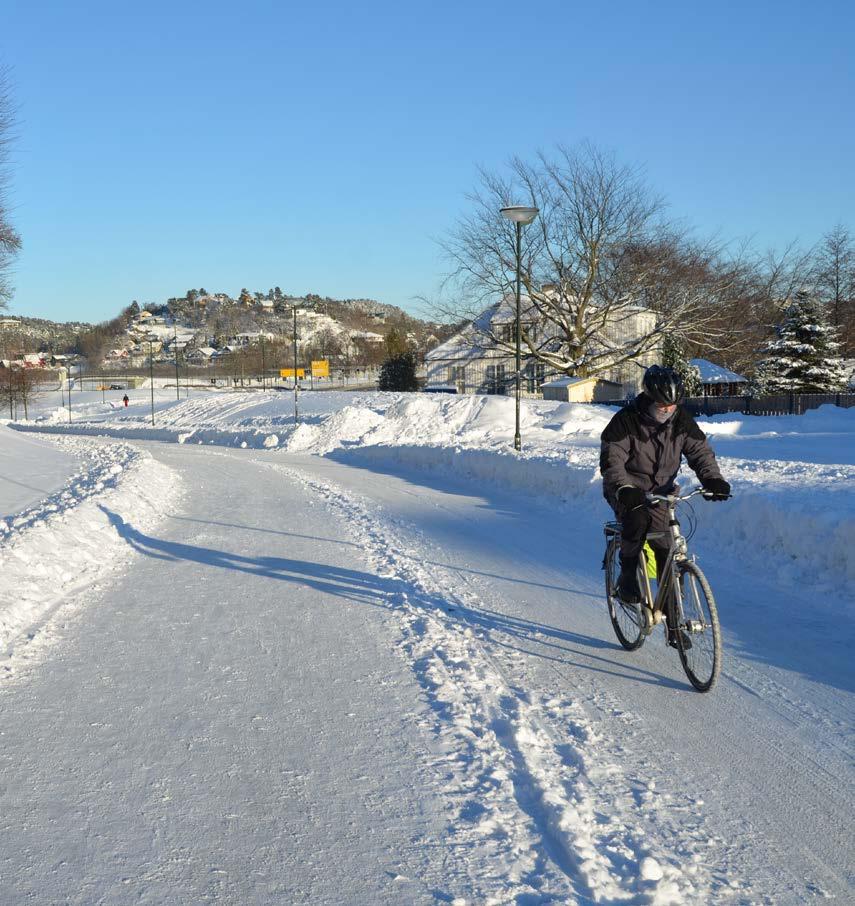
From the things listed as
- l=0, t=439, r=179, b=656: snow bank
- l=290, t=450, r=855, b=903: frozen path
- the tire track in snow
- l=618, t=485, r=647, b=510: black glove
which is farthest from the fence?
the tire track in snow

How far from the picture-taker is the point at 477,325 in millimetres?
46781

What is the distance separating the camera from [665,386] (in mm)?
5438

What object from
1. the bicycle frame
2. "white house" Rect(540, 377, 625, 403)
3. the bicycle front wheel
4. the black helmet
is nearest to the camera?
the bicycle front wheel

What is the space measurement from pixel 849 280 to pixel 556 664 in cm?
7544

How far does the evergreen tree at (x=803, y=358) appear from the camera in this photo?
48.5 meters

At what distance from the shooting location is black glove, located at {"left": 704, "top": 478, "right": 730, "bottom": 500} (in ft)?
18.5

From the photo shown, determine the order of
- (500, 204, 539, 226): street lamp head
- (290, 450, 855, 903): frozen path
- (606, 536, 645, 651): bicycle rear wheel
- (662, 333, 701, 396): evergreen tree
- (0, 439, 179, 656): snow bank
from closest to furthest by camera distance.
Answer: (290, 450, 855, 903): frozen path
(606, 536, 645, 651): bicycle rear wheel
(0, 439, 179, 656): snow bank
(500, 204, 539, 226): street lamp head
(662, 333, 701, 396): evergreen tree

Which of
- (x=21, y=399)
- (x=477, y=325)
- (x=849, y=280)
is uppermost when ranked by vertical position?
(x=849, y=280)

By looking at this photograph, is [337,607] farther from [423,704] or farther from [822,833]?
[822,833]

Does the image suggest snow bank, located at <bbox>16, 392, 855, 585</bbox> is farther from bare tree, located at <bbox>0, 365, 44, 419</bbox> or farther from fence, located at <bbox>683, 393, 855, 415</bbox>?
bare tree, located at <bbox>0, 365, 44, 419</bbox>

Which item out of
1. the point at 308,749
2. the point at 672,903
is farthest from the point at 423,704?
the point at 672,903

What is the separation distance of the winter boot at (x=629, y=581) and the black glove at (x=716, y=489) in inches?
25.9

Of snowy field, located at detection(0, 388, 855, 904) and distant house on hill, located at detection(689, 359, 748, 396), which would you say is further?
distant house on hill, located at detection(689, 359, 748, 396)

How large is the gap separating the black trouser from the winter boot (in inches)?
4.1
